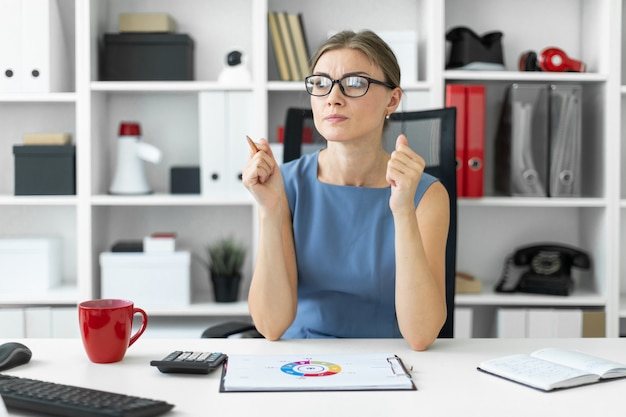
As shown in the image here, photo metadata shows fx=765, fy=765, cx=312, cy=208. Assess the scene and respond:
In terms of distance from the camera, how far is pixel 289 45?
2.86m

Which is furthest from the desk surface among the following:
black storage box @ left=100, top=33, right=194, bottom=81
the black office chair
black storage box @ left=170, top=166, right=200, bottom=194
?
black storage box @ left=100, top=33, right=194, bottom=81

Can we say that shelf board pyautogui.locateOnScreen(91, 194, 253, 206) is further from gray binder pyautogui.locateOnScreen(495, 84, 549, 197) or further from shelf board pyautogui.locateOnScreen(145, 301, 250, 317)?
gray binder pyautogui.locateOnScreen(495, 84, 549, 197)

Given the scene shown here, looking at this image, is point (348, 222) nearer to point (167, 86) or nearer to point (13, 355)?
point (13, 355)

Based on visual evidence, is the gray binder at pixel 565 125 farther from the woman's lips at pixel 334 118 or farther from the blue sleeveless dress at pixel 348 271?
the woman's lips at pixel 334 118

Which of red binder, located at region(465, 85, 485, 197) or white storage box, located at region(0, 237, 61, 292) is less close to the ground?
red binder, located at region(465, 85, 485, 197)

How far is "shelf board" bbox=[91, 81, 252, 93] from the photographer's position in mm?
2820

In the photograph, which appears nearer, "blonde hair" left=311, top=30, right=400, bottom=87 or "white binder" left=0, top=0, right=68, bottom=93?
"blonde hair" left=311, top=30, right=400, bottom=87

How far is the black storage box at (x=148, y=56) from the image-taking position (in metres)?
2.91

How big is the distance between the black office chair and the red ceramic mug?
0.59 m

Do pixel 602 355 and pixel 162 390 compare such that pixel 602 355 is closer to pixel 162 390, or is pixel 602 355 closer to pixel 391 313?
pixel 391 313

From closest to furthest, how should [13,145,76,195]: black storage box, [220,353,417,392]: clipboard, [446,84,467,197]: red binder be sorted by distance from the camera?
[220,353,417,392]: clipboard, [446,84,467,197]: red binder, [13,145,76,195]: black storage box

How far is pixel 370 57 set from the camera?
1711 millimetres

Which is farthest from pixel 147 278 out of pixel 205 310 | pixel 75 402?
pixel 75 402

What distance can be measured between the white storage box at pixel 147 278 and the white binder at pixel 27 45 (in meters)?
0.70
